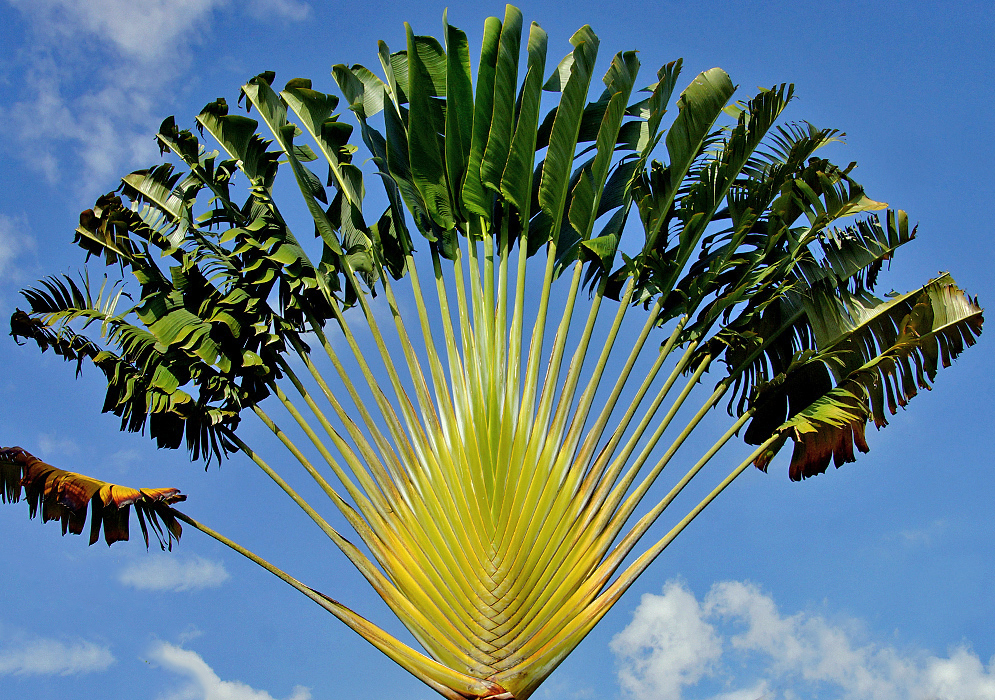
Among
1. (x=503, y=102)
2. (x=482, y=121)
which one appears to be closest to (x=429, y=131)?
(x=482, y=121)

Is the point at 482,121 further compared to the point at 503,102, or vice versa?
the point at 482,121

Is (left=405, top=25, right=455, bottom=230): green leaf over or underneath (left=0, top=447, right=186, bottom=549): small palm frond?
over

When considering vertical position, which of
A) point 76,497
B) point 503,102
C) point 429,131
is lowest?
point 76,497

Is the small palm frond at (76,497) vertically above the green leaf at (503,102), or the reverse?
the green leaf at (503,102)

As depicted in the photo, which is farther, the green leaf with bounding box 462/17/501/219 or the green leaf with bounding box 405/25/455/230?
the green leaf with bounding box 405/25/455/230

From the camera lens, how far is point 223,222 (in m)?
7.04

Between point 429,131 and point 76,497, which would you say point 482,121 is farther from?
point 76,497

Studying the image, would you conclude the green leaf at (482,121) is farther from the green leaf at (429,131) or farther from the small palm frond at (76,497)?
the small palm frond at (76,497)

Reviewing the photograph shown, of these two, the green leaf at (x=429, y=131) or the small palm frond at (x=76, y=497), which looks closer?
the small palm frond at (x=76, y=497)

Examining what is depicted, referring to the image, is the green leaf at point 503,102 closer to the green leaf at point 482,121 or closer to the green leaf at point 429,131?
the green leaf at point 482,121

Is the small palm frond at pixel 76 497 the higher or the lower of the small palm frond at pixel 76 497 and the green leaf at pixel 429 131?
the lower

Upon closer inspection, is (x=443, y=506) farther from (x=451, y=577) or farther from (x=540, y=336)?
(x=540, y=336)

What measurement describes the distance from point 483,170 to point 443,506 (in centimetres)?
279

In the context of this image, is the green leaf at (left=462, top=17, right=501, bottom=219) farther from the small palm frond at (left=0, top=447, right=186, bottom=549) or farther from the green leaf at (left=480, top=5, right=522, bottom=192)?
the small palm frond at (left=0, top=447, right=186, bottom=549)
